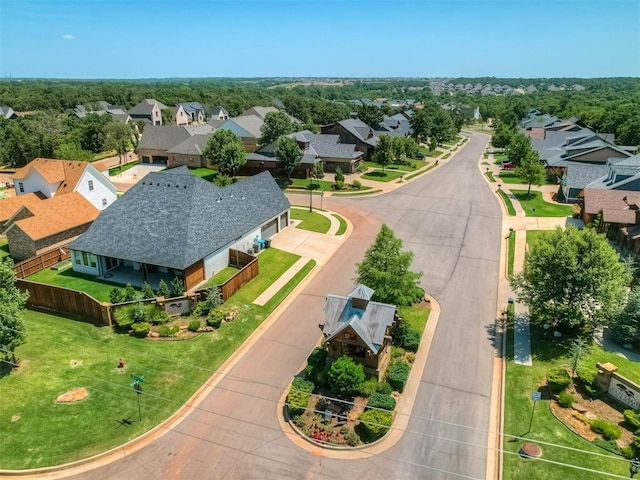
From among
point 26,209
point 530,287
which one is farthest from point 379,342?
point 26,209

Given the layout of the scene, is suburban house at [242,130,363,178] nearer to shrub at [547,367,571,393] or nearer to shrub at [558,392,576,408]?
shrub at [547,367,571,393]

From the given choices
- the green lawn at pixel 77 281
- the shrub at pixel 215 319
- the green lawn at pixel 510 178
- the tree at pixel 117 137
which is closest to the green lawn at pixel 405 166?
the green lawn at pixel 510 178

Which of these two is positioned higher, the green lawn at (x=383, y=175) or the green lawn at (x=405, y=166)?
the green lawn at (x=405, y=166)

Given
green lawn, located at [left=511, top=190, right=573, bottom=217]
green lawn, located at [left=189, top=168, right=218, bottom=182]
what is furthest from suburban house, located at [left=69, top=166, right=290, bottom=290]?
green lawn, located at [left=511, top=190, right=573, bottom=217]

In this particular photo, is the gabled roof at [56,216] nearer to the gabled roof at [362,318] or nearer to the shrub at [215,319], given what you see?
the shrub at [215,319]

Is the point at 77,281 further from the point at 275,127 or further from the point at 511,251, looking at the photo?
the point at 275,127

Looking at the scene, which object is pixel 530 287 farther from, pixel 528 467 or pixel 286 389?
pixel 286 389

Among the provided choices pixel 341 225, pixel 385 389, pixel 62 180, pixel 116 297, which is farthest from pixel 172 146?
pixel 385 389
